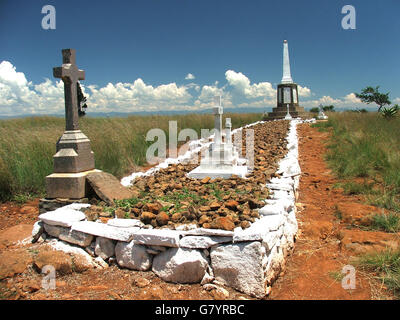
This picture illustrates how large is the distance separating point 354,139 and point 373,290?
6.36 m

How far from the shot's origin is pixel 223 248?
264cm

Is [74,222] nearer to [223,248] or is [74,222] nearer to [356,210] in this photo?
[223,248]

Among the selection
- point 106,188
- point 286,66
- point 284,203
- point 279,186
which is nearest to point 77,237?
point 106,188

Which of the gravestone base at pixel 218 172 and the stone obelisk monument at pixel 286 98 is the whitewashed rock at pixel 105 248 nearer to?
the gravestone base at pixel 218 172

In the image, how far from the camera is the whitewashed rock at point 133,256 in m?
2.84

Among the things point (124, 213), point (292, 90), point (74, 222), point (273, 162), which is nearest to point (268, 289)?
point (124, 213)

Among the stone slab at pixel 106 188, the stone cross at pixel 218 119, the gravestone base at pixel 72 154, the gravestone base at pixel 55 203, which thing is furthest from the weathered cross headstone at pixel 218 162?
the gravestone base at pixel 55 203

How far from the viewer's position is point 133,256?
2.87m

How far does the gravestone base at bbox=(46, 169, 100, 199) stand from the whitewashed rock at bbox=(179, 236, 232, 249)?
211 centimetres

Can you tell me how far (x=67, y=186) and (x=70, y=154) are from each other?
450 mm

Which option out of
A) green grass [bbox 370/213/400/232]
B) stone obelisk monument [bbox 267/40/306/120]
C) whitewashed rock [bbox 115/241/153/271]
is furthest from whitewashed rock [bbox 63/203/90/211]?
stone obelisk monument [bbox 267/40/306/120]

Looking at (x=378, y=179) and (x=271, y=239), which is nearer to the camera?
(x=271, y=239)

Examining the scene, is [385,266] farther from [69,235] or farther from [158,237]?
[69,235]

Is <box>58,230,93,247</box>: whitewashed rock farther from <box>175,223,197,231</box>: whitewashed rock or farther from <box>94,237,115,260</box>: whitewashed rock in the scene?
<box>175,223,197,231</box>: whitewashed rock
